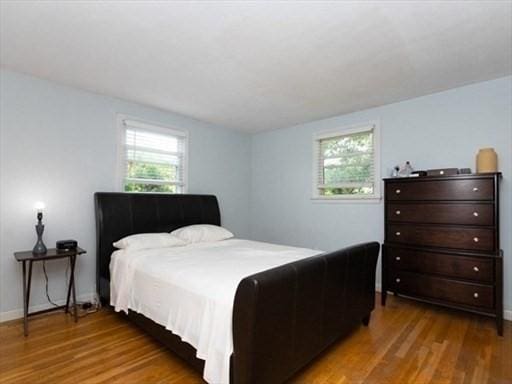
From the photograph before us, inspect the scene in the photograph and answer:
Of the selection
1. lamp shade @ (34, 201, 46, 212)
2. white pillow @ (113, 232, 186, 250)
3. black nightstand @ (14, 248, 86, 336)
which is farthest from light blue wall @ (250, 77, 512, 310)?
lamp shade @ (34, 201, 46, 212)

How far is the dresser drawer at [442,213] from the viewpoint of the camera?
8.42 ft

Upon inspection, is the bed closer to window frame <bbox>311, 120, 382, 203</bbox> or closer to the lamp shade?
the lamp shade

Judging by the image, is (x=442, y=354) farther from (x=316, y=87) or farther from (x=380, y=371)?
(x=316, y=87)

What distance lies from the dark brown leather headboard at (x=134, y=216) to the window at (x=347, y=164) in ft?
6.04

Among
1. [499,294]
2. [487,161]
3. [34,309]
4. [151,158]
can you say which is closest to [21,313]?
[34,309]

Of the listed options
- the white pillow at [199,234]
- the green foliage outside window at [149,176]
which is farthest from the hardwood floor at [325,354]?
the green foliage outside window at [149,176]

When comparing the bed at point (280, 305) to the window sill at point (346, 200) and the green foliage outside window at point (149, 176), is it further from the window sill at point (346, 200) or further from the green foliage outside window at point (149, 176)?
the window sill at point (346, 200)

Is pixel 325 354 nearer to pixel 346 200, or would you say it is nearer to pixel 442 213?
pixel 442 213

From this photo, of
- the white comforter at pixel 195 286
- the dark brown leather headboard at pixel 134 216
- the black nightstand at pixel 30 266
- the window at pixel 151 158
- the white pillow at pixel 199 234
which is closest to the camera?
the white comforter at pixel 195 286

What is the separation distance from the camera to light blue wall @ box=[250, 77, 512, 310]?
9.24 feet

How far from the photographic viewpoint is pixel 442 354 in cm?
212

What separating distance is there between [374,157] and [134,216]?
3159 mm

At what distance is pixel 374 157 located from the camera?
3.67 meters

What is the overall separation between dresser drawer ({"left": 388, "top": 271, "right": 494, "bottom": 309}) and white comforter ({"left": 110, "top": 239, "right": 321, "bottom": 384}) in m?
1.15
